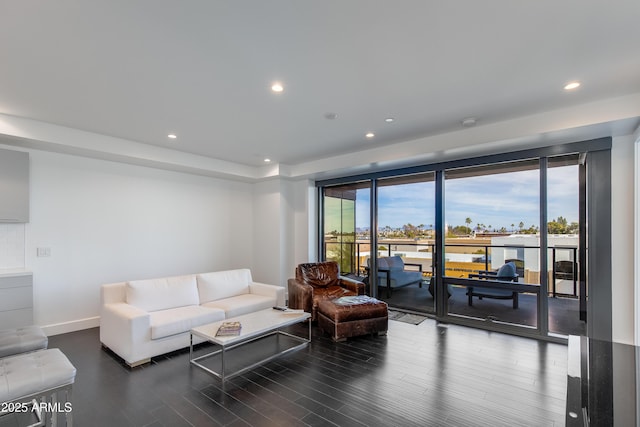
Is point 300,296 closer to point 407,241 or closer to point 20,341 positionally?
point 407,241

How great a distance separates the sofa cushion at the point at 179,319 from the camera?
130 inches

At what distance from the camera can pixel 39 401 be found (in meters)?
2.26

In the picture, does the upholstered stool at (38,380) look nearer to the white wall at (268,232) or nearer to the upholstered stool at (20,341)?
Result: the upholstered stool at (20,341)

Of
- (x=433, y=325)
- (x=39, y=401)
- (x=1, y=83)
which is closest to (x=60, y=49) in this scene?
(x=1, y=83)

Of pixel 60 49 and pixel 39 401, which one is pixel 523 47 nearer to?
pixel 60 49

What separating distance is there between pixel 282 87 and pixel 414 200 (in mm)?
3283

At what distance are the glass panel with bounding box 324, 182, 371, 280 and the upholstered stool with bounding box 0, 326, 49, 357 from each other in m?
4.54

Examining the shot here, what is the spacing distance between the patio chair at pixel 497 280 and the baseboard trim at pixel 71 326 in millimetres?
5666

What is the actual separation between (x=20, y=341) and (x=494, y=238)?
554 centimetres

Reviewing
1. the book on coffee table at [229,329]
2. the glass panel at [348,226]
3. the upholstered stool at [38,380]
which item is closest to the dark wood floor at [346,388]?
the upholstered stool at [38,380]

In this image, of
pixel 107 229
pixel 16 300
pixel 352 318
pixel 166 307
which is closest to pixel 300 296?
pixel 352 318

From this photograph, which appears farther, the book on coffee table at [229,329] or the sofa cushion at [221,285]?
the sofa cushion at [221,285]

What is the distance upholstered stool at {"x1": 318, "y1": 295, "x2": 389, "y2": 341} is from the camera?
385 centimetres

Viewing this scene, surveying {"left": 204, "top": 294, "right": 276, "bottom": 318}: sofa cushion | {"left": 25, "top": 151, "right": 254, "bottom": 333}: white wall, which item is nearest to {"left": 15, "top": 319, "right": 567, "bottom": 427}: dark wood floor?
{"left": 204, "top": 294, "right": 276, "bottom": 318}: sofa cushion
